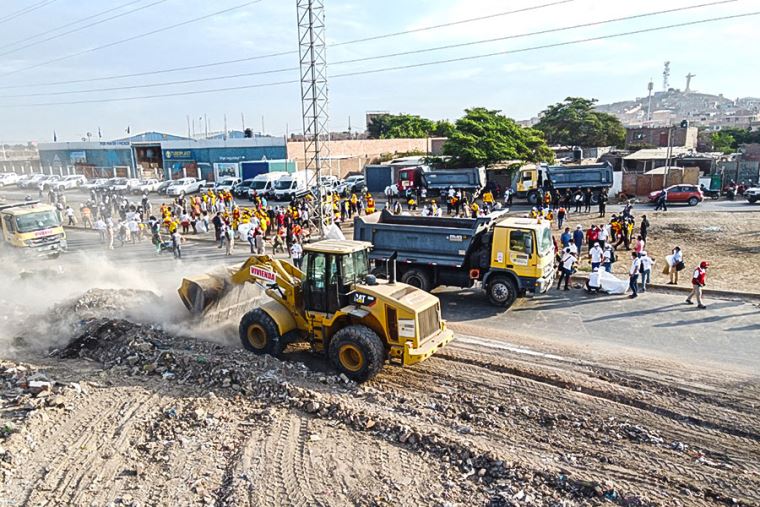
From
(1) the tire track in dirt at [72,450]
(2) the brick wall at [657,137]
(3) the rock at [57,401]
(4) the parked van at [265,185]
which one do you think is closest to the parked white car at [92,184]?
(4) the parked van at [265,185]

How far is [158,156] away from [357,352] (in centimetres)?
5148

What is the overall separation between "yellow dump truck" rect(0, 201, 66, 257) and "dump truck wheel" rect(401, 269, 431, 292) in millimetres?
13742

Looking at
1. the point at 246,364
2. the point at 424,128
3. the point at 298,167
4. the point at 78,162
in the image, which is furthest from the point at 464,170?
the point at 78,162

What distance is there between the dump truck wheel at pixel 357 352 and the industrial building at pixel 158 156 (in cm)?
3744

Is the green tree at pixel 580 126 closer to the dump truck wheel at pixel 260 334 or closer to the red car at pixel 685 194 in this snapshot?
the red car at pixel 685 194

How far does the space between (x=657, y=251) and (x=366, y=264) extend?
13.5 metres

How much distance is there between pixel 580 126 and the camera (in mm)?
60188

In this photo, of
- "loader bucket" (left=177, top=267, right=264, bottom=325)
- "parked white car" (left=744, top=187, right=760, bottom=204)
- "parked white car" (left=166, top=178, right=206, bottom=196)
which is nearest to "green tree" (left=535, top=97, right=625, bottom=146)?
"parked white car" (left=744, top=187, right=760, bottom=204)

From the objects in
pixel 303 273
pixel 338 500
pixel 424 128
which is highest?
pixel 424 128

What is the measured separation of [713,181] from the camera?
33.0 m

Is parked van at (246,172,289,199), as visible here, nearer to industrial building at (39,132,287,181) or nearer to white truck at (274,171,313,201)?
white truck at (274,171,313,201)

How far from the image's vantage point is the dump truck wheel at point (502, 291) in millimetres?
13211

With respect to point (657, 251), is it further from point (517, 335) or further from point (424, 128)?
point (424, 128)

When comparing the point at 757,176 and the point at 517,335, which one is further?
the point at 757,176
